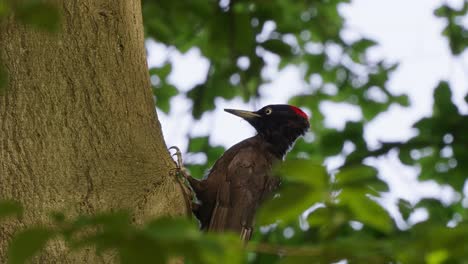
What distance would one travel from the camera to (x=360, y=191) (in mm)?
1815

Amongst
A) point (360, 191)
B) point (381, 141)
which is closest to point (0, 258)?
point (360, 191)

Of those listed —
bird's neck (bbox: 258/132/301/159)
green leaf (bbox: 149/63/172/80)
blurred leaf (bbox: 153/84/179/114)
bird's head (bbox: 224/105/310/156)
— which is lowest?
bird's neck (bbox: 258/132/301/159)

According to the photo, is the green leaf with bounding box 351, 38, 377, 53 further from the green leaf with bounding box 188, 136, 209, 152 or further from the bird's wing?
the bird's wing

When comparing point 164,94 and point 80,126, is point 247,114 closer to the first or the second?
point 164,94

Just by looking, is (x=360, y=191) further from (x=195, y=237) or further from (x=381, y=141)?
(x=381, y=141)

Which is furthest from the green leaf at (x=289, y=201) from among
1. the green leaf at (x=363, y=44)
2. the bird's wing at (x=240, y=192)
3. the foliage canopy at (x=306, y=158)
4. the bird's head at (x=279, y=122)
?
the green leaf at (x=363, y=44)

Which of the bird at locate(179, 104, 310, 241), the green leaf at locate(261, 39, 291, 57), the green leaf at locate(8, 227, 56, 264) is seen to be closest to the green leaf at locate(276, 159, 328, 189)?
the green leaf at locate(8, 227, 56, 264)

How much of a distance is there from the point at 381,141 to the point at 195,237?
4090 millimetres

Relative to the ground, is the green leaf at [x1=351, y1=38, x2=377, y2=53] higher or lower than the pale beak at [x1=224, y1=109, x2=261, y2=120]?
higher

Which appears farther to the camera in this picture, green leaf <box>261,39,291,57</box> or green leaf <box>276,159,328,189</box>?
green leaf <box>261,39,291,57</box>

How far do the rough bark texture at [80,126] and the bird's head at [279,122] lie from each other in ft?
8.17

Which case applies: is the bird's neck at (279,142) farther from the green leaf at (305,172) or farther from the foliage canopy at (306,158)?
the green leaf at (305,172)

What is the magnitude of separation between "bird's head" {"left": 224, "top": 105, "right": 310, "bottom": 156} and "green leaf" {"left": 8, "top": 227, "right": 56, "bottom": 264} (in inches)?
168

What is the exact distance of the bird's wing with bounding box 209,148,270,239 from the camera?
4.63 metres
